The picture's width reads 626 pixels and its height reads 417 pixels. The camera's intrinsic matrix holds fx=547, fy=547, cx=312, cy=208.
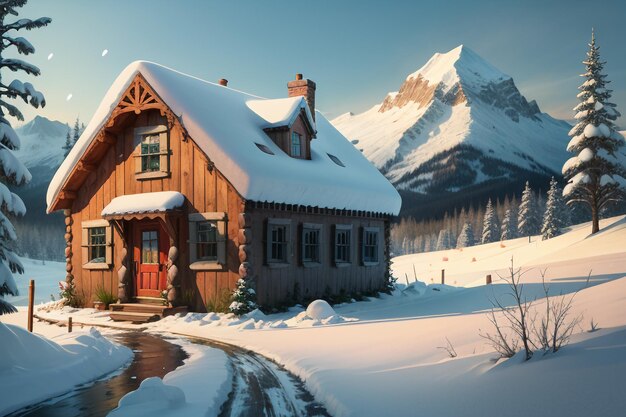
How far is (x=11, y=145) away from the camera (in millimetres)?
9695

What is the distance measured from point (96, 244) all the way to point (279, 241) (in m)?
6.41

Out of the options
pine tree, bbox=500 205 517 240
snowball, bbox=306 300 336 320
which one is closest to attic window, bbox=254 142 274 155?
snowball, bbox=306 300 336 320

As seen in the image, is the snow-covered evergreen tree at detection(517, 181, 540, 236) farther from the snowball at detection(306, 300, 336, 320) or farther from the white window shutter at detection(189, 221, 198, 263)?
the white window shutter at detection(189, 221, 198, 263)

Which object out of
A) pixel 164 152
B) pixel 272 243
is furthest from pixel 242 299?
pixel 164 152

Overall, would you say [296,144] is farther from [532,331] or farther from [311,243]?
[532,331]

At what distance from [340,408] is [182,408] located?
69.9 inches

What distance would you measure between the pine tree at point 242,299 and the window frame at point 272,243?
1.17 metres

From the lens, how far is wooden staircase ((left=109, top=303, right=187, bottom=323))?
1527cm

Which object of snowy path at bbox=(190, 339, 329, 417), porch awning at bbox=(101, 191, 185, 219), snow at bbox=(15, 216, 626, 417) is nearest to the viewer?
snow at bbox=(15, 216, 626, 417)

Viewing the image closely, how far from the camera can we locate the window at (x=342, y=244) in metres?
18.8

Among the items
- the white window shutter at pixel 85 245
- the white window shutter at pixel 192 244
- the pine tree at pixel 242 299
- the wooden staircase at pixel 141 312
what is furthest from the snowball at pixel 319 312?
the white window shutter at pixel 85 245

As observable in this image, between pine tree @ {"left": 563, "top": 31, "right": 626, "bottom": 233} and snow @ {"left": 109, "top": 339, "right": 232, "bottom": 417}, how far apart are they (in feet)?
105

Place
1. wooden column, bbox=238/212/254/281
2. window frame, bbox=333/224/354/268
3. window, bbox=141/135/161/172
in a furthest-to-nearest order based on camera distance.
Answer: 1. window frame, bbox=333/224/354/268
2. window, bbox=141/135/161/172
3. wooden column, bbox=238/212/254/281

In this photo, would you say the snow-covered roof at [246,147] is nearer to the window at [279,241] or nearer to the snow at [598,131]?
the window at [279,241]
